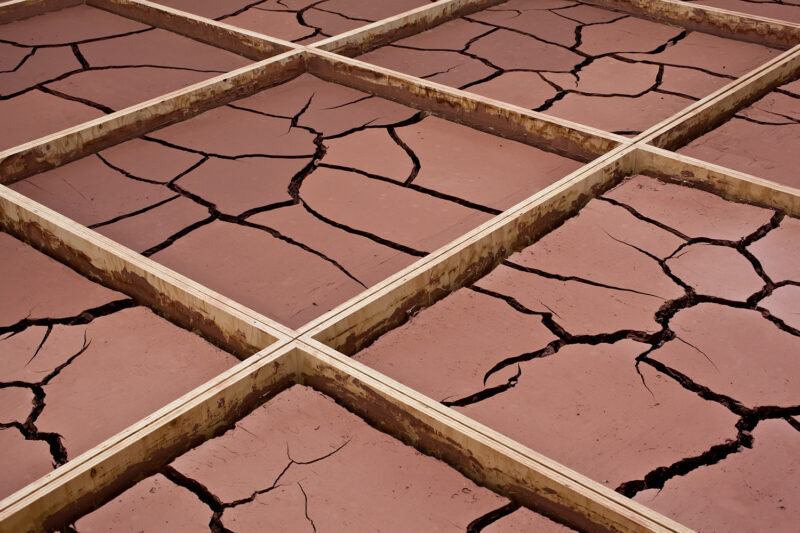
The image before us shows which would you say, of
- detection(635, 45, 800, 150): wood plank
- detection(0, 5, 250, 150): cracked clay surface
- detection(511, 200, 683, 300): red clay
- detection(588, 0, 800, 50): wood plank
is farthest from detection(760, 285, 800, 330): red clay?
detection(0, 5, 250, 150): cracked clay surface

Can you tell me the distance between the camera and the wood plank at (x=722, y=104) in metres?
3.02

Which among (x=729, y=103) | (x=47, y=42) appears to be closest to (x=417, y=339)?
(x=729, y=103)

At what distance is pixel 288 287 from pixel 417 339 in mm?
398

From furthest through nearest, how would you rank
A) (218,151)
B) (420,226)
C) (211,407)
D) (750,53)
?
(750,53)
(218,151)
(420,226)
(211,407)

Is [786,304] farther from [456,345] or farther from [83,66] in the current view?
[83,66]

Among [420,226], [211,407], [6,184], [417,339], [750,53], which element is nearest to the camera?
[211,407]

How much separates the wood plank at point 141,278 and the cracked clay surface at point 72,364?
0.10 feet

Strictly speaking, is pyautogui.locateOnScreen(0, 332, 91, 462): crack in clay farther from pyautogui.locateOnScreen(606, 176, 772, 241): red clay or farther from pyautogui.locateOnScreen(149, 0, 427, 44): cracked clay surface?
pyautogui.locateOnScreen(149, 0, 427, 44): cracked clay surface

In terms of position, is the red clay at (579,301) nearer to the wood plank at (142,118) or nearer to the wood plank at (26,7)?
the wood plank at (142,118)

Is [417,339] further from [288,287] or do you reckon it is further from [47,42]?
[47,42]

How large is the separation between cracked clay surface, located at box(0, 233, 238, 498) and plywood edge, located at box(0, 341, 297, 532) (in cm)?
16

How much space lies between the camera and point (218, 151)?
10.3 feet

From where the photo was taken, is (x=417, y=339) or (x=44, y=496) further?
(x=417, y=339)

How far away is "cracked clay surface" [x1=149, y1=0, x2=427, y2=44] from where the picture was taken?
4.21 m
